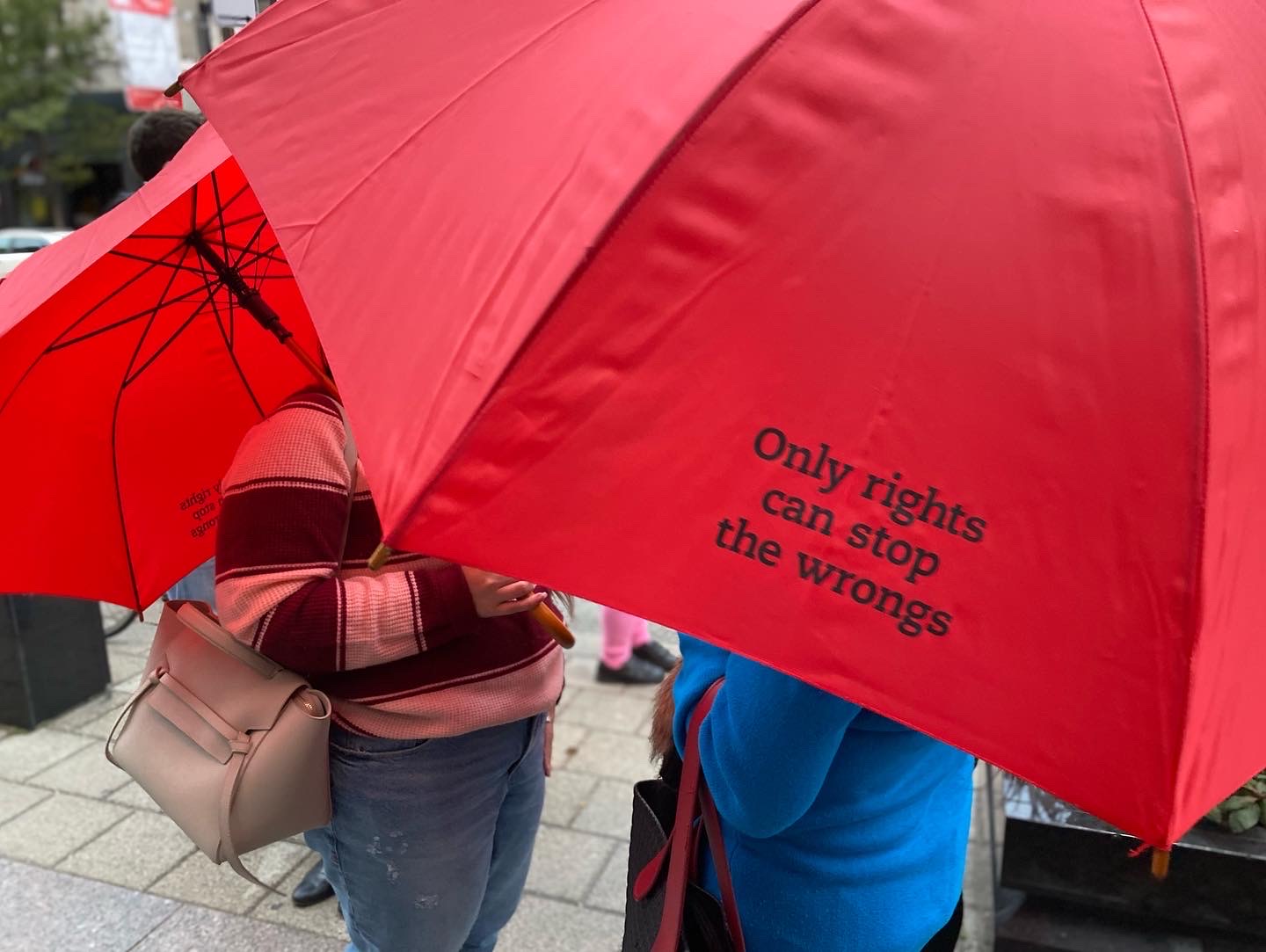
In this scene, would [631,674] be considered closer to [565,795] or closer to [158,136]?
[565,795]

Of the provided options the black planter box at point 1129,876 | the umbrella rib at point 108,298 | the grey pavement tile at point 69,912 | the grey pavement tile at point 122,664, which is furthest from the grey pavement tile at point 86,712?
the black planter box at point 1129,876

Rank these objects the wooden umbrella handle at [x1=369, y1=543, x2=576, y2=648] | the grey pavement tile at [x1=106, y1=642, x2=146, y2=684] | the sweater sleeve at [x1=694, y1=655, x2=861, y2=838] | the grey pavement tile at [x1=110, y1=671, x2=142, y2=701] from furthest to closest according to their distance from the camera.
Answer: the grey pavement tile at [x1=106, y1=642, x2=146, y2=684] < the grey pavement tile at [x1=110, y1=671, x2=142, y2=701] < the wooden umbrella handle at [x1=369, y1=543, x2=576, y2=648] < the sweater sleeve at [x1=694, y1=655, x2=861, y2=838]

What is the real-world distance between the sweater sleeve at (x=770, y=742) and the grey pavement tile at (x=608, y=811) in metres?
2.48

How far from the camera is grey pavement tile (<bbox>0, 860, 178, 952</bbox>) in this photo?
10.3 feet

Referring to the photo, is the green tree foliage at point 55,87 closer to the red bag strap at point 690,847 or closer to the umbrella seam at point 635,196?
the red bag strap at point 690,847

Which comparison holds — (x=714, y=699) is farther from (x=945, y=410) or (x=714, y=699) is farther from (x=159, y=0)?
(x=159, y=0)

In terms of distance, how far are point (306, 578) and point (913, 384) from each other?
114 cm

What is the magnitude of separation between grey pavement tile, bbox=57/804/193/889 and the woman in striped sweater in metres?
1.64

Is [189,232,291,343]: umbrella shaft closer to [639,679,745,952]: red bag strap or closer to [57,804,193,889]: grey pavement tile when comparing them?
[639,679,745,952]: red bag strap

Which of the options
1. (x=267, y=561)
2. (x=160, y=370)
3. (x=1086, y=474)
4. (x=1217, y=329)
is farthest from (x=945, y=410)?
(x=160, y=370)

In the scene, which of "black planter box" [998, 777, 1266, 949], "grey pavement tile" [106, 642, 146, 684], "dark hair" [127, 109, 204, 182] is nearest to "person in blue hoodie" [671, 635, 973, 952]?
"black planter box" [998, 777, 1266, 949]

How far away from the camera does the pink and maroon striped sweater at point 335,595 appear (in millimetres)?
1774

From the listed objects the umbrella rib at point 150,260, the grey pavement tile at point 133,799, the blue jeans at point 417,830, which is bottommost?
the grey pavement tile at point 133,799

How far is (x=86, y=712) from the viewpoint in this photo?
4.59 m
